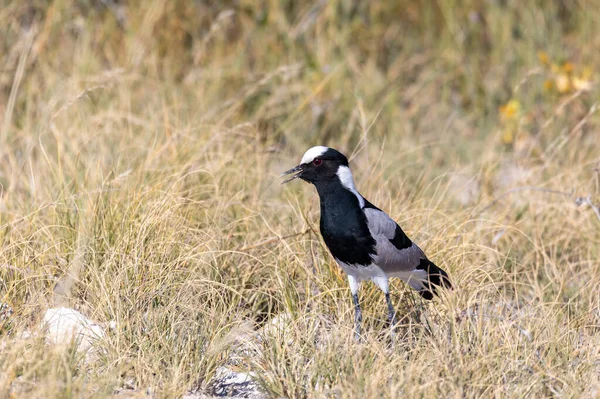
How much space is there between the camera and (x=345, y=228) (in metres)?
3.76

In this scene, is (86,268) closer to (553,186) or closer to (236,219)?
(236,219)

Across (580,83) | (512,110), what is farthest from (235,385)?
(580,83)

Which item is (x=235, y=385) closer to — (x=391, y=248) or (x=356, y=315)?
(x=356, y=315)

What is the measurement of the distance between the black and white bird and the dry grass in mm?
139

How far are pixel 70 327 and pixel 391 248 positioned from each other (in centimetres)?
131

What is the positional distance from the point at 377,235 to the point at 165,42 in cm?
359

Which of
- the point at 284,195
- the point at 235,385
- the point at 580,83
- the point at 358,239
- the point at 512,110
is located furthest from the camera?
the point at 580,83

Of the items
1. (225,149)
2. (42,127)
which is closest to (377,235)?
(225,149)

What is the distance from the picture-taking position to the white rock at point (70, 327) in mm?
3334

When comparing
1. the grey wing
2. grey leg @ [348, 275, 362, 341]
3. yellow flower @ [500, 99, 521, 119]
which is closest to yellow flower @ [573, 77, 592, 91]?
yellow flower @ [500, 99, 521, 119]

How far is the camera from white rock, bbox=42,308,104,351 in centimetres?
333

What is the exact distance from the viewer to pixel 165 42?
22.5ft

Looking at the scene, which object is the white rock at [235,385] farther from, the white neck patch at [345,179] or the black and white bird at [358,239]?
the white neck patch at [345,179]

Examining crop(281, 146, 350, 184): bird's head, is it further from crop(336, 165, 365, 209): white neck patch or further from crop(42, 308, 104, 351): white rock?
crop(42, 308, 104, 351): white rock
